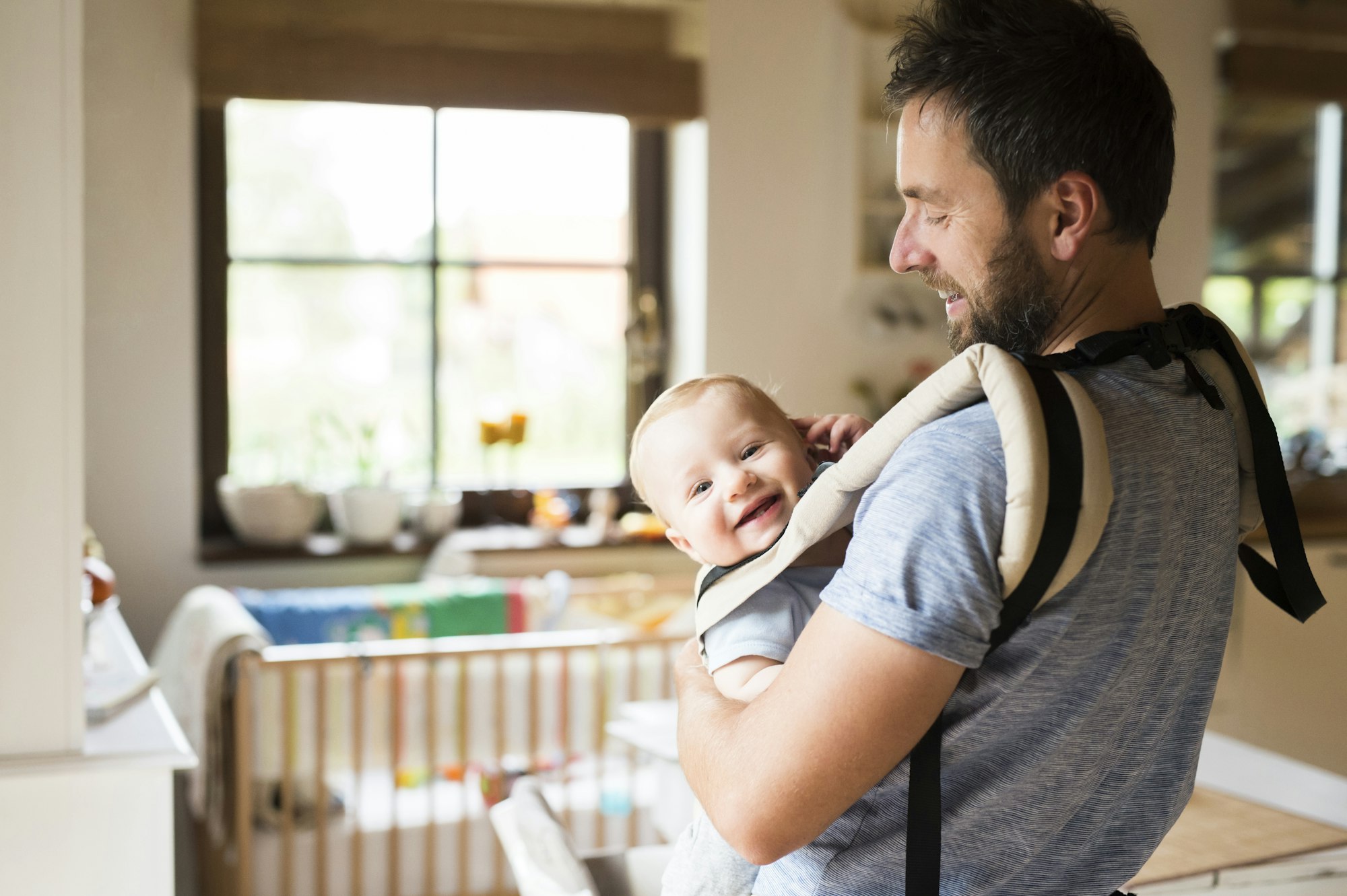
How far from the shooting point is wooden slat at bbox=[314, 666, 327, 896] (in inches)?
102

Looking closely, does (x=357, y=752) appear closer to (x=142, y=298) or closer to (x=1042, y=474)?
(x=142, y=298)

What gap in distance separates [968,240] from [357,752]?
219 cm

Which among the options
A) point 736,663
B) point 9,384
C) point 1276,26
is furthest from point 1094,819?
point 1276,26

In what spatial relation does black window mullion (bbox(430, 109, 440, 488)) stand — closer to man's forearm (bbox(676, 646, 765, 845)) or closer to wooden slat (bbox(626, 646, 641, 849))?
wooden slat (bbox(626, 646, 641, 849))

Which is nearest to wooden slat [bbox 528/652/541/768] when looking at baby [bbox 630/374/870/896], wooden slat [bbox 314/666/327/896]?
wooden slat [bbox 314/666/327/896]

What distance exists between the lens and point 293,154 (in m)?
3.59

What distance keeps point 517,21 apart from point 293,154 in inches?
29.6

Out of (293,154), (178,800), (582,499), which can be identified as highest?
(293,154)

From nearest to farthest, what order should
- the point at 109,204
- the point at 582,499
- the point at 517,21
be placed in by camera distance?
the point at 109,204 < the point at 517,21 < the point at 582,499

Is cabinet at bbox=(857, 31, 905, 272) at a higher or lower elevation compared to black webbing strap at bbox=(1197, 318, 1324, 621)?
higher

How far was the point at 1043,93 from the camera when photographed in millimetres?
745

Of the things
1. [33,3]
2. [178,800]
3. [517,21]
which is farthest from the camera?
[517,21]

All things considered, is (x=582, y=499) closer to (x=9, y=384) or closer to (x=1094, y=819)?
A: (x=9, y=384)

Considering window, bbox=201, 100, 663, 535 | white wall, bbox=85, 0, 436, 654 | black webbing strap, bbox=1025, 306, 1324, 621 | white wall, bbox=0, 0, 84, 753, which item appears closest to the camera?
black webbing strap, bbox=1025, 306, 1324, 621
